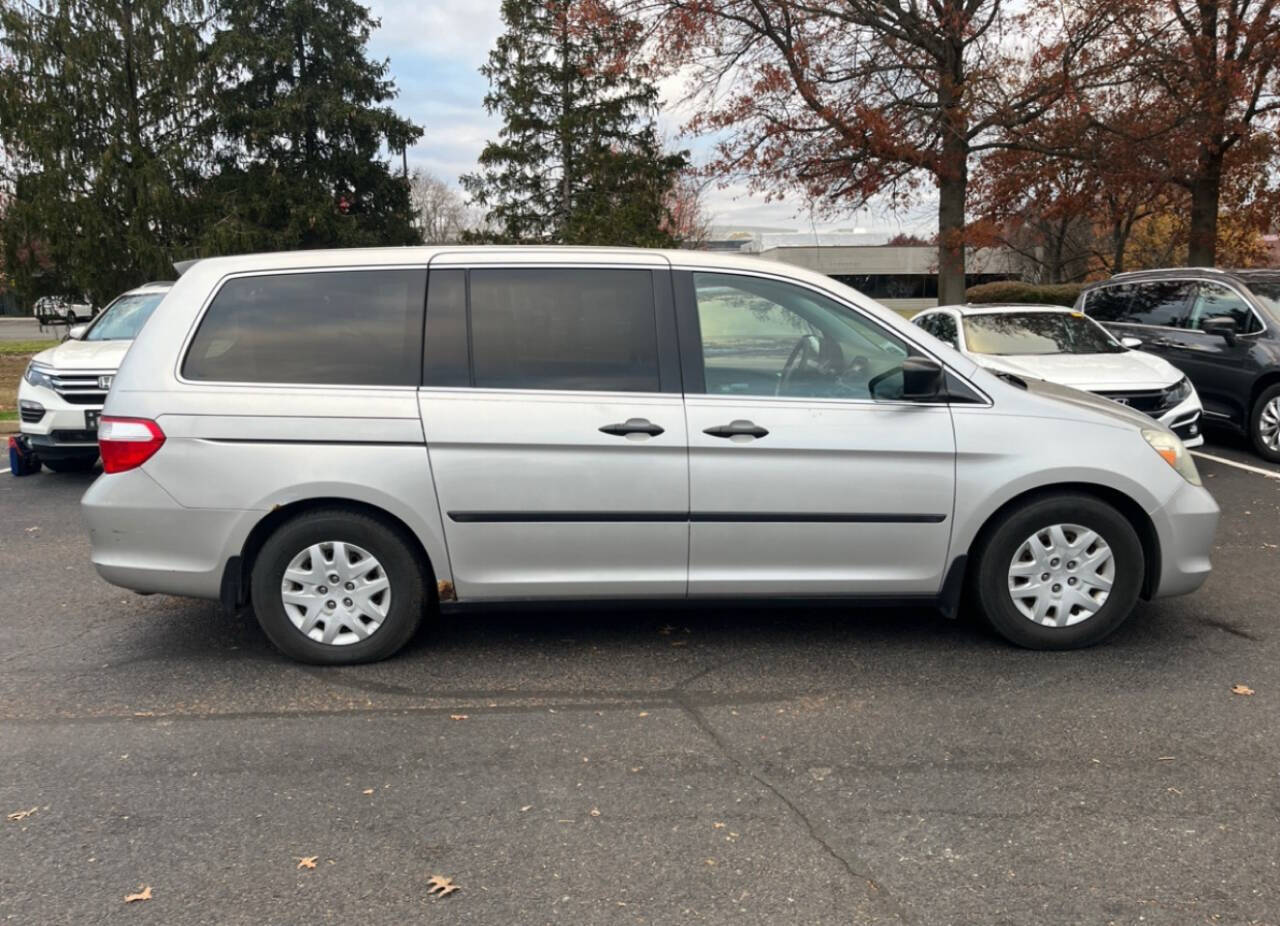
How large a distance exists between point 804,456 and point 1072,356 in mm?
5663

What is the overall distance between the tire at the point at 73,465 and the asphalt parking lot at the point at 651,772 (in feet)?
16.2

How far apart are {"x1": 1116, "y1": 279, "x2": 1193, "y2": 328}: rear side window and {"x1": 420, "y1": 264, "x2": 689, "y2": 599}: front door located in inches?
325

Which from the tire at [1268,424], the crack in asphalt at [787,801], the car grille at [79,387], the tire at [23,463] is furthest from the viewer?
the tire at [1268,424]

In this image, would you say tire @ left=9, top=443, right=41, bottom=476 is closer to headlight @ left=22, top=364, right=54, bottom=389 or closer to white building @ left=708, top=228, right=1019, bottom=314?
headlight @ left=22, top=364, right=54, bottom=389

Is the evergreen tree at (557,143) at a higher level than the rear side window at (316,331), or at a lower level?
higher

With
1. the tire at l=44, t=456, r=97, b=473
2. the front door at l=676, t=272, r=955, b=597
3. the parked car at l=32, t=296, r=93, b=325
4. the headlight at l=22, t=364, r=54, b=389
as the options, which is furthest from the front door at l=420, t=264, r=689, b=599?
the parked car at l=32, t=296, r=93, b=325

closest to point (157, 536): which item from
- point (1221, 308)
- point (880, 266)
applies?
point (1221, 308)

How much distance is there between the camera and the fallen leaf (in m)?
2.79

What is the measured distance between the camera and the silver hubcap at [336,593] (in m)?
4.32

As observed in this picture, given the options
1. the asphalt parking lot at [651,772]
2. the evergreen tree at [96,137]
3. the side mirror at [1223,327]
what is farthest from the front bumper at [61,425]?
the evergreen tree at [96,137]

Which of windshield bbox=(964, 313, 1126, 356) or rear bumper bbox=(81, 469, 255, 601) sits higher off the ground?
windshield bbox=(964, 313, 1126, 356)

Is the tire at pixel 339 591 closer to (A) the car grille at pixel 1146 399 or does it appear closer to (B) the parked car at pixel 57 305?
(A) the car grille at pixel 1146 399

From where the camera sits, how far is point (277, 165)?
86.9 feet

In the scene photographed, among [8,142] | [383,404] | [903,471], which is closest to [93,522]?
[383,404]
